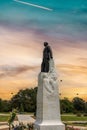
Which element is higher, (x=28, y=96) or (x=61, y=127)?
(x=28, y=96)

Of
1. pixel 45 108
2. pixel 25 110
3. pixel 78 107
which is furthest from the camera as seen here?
pixel 78 107

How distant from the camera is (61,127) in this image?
2033 cm

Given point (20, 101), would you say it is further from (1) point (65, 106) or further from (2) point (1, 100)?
(1) point (65, 106)

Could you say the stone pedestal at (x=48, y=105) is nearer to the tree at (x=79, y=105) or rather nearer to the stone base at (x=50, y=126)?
the stone base at (x=50, y=126)

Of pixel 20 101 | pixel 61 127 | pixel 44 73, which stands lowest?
pixel 61 127

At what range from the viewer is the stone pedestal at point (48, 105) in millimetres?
20125

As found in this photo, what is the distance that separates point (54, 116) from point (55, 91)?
135 cm

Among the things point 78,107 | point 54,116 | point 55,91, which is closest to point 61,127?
point 54,116

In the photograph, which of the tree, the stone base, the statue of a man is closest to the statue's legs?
the statue of a man

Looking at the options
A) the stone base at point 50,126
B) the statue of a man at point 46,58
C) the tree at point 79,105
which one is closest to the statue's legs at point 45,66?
the statue of a man at point 46,58

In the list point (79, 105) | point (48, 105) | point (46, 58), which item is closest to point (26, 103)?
point (79, 105)

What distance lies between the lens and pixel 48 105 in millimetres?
20234

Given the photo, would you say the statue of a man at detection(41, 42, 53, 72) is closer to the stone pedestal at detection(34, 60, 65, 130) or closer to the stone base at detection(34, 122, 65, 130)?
the stone pedestal at detection(34, 60, 65, 130)

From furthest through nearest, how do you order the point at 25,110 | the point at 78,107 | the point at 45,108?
1. the point at 78,107
2. the point at 25,110
3. the point at 45,108
